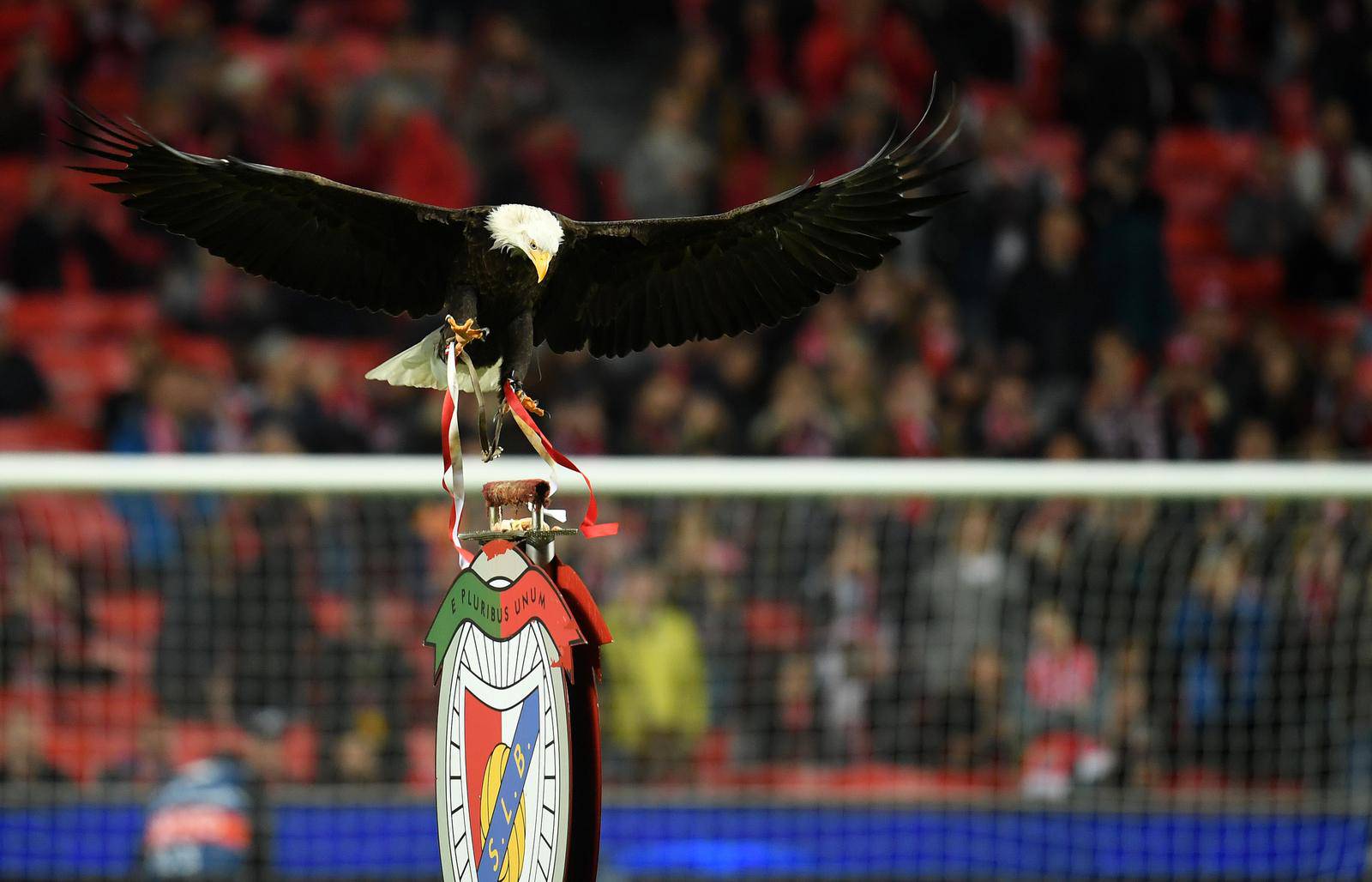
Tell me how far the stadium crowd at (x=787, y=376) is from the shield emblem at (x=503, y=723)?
3.79 meters

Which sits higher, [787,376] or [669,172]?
[669,172]

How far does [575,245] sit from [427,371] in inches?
9.7

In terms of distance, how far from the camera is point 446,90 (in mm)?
9789

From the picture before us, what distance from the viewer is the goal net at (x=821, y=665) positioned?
16.6ft

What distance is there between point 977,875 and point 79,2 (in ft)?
24.9

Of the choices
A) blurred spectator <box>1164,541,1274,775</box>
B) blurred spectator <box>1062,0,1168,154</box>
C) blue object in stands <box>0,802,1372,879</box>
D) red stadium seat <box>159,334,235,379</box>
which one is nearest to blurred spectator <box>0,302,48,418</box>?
red stadium seat <box>159,334,235,379</box>

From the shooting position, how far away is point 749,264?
2.25m

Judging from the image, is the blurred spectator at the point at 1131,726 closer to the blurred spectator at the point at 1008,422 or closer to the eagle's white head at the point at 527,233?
the blurred spectator at the point at 1008,422

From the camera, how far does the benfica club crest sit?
67.0 inches

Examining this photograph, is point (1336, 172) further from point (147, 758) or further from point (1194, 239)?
point (147, 758)

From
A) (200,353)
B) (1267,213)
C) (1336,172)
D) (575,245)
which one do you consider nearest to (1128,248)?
(1267,213)

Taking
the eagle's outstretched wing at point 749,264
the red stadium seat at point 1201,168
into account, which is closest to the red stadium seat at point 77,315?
the red stadium seat at point 1201,168

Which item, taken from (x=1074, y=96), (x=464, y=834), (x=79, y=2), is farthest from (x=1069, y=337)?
(x=464, y=834)

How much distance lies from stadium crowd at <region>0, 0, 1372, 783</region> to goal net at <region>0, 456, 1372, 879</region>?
0.02m
